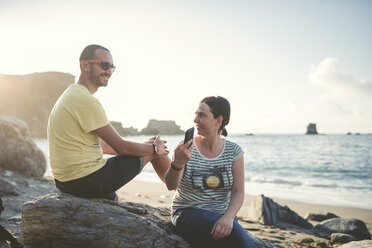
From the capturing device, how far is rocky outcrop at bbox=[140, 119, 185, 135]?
12531 cm

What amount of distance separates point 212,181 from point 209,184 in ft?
0.16

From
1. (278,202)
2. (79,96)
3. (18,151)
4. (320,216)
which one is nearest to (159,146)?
(79,96)

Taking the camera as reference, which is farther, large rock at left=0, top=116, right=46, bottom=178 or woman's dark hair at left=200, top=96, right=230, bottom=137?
large rock at left=0, top=116, right=46, bottom=178

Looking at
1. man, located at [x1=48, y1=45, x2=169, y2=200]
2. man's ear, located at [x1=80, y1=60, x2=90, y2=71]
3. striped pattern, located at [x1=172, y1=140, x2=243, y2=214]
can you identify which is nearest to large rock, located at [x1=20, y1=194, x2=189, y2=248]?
man, located at [x1=48, y1=45, x2=169, y2=200]

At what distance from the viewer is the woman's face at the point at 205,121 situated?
11.2 ft

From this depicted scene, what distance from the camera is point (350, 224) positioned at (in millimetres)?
7383

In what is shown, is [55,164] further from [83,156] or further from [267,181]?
[267,181]

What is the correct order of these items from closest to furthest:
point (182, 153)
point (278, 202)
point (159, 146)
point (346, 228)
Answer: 1. point (182, 153)
2. point (159, 146)
3. point (346, 228)
4. point (278, 202)

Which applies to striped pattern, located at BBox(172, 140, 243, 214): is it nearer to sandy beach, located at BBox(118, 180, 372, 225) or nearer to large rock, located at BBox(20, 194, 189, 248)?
large rock, located at BBox(20, 194, 189, 248)

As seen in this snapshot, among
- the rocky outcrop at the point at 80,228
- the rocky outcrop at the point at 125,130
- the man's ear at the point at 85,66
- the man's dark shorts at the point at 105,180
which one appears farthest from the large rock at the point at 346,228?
the rocky outcrop at the point at 125,130

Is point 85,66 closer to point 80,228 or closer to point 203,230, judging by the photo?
point 80,228

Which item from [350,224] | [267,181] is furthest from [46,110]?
[350,224]

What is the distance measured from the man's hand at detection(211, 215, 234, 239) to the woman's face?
1.09 metres

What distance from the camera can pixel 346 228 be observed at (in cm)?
721
